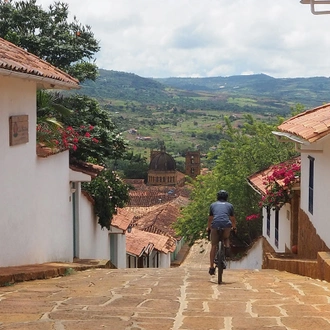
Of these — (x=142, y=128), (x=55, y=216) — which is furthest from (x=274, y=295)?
(x=142, y=128)

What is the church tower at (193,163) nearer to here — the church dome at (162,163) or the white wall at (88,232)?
the church dome at (162,163)

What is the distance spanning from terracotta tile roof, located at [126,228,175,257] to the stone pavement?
56.5 feet

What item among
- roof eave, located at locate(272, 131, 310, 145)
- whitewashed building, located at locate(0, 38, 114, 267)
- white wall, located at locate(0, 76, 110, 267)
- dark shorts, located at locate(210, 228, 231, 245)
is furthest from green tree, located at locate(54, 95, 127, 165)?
dark shorts, located at locate(210, 228, 231, 245)

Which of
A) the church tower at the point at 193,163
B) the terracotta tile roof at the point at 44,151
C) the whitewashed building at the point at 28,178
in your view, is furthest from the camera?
the church tower at the point at 193,163

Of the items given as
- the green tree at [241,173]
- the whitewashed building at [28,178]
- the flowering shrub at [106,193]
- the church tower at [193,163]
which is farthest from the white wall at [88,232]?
the church tower at [193,163]

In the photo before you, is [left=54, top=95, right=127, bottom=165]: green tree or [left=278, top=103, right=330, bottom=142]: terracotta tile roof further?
[left=54, top=95, right=127, bottom=165]: green tree

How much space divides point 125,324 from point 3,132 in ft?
15.7

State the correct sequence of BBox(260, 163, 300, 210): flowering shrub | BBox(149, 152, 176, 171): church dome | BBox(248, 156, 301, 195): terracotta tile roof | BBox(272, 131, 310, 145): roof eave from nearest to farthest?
BBox(272, 131, 310, 145): roof eave < BBox(260, 163, 300, 210): flowering shrub < BBox(248, 156, 301, 195): terracotta tile roof < BBox(149, 152, 176, 171): church dome

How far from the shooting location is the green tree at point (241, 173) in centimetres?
2588

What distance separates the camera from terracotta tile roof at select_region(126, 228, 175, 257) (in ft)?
88.0

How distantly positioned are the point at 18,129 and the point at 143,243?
19.2 metres

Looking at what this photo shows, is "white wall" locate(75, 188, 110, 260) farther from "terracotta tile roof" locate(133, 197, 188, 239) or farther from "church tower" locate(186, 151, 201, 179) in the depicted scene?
"church tower" locate(186, 151, 201, 179)

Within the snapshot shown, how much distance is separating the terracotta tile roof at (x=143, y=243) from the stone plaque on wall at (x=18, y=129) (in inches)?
649

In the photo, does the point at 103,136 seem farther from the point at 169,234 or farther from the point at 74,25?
the point at 169,234
